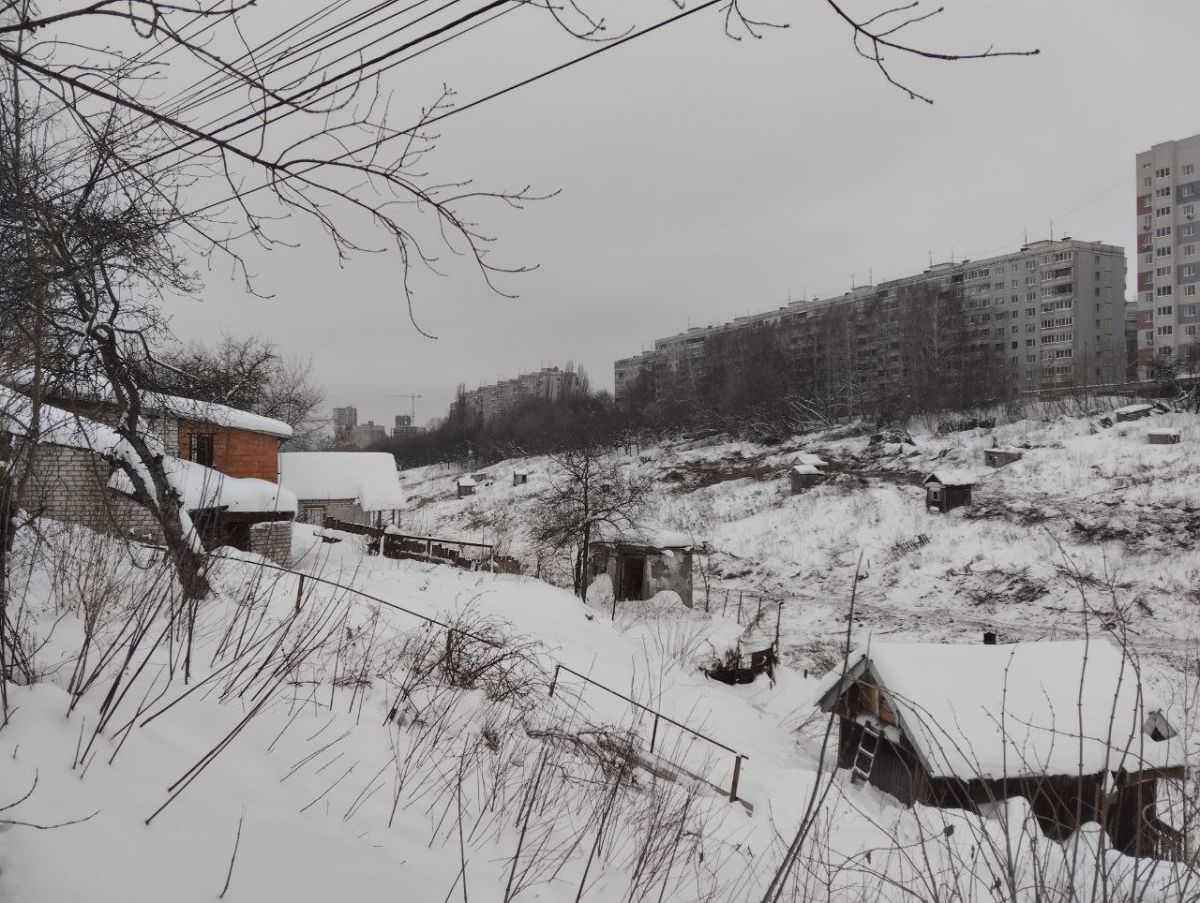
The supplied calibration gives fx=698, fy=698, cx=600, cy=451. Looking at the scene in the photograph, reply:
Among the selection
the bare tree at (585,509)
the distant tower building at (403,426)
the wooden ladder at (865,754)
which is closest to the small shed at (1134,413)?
the bare tree at (585,509)

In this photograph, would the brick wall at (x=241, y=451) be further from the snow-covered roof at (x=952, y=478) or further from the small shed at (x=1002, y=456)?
the small shed at (x=1002, y=456)

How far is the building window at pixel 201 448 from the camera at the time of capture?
18.9m

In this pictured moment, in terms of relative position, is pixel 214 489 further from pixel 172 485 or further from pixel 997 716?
pixel 997 716

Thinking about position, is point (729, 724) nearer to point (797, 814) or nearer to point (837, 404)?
point (797, 814)

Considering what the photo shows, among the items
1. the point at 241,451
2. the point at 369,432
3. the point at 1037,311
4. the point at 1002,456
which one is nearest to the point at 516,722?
the point at 241,451

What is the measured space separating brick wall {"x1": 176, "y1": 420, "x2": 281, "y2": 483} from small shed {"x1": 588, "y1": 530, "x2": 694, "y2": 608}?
33.5ft

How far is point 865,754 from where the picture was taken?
39.9ft

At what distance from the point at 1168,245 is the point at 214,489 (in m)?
62.0

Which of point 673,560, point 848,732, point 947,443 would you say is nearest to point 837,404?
point 947,443

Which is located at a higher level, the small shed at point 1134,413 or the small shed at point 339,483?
the small shed at point 1134,413

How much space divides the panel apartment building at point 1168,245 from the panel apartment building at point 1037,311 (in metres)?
2.89

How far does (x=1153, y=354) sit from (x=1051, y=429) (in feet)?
64.6

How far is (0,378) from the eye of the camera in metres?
6.44

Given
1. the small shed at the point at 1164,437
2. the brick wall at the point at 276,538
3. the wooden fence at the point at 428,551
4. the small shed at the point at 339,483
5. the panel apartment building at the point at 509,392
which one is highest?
the panel apartment building at the point at 509,392
